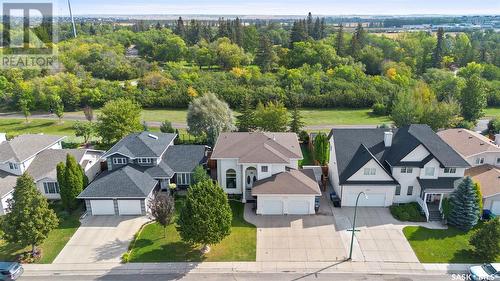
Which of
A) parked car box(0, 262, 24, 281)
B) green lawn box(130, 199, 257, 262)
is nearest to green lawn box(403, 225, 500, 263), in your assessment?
green lawn box(130, 199, 257, 262)

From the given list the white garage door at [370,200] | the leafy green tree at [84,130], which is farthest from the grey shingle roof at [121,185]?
the leafy green tree at [84,130]

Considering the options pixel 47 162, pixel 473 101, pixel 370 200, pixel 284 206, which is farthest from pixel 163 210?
pixel 473 101

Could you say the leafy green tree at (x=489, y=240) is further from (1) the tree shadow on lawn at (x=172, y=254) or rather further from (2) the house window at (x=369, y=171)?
(1) the tree shadow on lawn at (x=172, y=254)

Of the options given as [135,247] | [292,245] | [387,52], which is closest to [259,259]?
[292,245]

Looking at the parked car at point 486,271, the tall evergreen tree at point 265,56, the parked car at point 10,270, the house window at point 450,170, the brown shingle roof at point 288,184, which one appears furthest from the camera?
the tall evergreen tree at point 265,56

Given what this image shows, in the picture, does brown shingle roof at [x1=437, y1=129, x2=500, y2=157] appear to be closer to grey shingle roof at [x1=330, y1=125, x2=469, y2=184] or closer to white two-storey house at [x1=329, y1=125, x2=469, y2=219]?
grey shingle roof at [x1=330, y1=125, x2=469, y2=184]

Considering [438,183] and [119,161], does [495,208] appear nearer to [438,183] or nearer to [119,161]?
[438,183]
